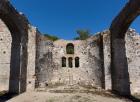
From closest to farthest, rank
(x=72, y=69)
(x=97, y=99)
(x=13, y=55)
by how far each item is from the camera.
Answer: (x=97, y=99), (x=13, y=55), (x=72, y=69)

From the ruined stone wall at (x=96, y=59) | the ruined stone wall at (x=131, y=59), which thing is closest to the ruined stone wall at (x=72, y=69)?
the ruined stone wall at (x=96, y=59)

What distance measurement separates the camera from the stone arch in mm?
14133

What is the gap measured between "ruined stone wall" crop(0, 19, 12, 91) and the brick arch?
7.16 metres

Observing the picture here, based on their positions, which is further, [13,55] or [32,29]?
[32,29]

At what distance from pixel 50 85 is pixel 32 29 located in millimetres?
4353

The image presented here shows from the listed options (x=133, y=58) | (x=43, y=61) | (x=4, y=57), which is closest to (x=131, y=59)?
(x=133, y=58)

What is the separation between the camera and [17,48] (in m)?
14.9

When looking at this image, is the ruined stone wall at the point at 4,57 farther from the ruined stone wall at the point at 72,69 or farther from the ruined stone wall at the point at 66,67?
the ruined stone wall at the point at 72,69

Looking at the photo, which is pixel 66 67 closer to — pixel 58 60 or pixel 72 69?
pixel 72 69

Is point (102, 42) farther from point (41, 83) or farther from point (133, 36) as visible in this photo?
point (41, 83)

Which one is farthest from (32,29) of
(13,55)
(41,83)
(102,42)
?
(102,42)

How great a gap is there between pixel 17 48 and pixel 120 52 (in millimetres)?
6632

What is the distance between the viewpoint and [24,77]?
596 inches

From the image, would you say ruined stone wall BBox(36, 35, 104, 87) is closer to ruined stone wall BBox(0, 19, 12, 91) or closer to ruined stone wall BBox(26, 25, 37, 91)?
ruined stone wall BBox(26, 25, 37, 91)
